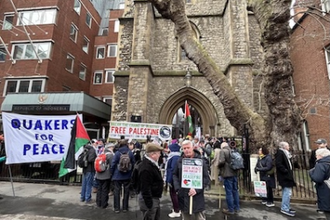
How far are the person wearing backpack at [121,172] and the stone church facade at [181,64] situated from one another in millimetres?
5566

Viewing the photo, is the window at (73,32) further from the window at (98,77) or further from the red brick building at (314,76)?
the red brick building at (314,76)

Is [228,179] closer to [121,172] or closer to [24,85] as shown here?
[121,172]

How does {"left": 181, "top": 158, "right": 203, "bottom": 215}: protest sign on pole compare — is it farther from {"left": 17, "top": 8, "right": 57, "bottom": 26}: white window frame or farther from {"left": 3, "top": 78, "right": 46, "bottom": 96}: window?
{"left": 17, "top": 8, "right": 57, "bottom": 26}: white window frame

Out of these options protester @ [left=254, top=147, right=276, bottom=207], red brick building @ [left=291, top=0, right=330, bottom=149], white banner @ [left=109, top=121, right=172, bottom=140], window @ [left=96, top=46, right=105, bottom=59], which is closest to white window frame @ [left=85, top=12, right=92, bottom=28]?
window @ [left=96, top=46, right=105, bottom=59]

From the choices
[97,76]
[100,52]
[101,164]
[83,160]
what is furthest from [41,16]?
[101,164]

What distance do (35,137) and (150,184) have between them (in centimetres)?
472

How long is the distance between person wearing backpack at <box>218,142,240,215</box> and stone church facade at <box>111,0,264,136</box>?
6.03m

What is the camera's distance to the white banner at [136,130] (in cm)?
934

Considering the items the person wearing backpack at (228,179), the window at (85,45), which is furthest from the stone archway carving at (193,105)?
the window at (85,45)

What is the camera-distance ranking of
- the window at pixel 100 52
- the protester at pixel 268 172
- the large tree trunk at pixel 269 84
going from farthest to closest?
the window at pixel 100 52 → the large tree trunk at pixel 269 84 → the protester at pixel 268 172

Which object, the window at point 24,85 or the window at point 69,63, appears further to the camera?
the window at point 69,63

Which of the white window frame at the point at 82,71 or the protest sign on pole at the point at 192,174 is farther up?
the white window frame at the point at 82,71

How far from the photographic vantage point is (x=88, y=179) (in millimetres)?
5398

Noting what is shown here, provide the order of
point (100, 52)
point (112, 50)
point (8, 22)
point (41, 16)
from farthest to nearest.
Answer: point (100, 52) → point (112, 50) → point (8, 22) → point (41, 16)
